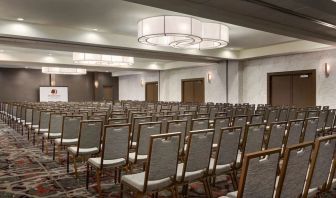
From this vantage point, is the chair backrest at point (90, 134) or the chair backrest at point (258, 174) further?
the chair backrest at point (90, 134)

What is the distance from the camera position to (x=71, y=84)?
25.7 metres

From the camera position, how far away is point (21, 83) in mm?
23062

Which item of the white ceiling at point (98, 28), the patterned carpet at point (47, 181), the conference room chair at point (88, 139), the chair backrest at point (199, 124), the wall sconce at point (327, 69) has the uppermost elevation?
the white ceiling at point (98, 28)

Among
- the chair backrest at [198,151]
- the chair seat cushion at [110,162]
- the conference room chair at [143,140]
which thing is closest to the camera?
Result: the chair backrest at [198,151]

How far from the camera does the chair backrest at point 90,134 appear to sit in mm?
3982

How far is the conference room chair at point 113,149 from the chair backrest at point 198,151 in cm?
99

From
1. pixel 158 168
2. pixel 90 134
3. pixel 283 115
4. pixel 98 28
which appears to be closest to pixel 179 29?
pixel 283 115

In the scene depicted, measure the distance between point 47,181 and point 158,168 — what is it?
2.23 meters

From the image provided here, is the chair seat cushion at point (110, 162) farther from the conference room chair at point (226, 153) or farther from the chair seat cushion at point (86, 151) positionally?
the conference room chair at point (226, 153)

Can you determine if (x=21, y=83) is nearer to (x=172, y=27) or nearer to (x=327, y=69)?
(x=172, y=27)

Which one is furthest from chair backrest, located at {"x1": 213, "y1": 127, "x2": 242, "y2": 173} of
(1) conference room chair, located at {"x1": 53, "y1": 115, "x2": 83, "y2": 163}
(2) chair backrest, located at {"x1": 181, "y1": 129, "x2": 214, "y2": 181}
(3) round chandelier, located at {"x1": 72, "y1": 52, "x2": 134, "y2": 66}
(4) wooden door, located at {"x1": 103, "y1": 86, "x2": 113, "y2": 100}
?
(4) wooden door, located at {"x1": 103, "y1": 86, "x2": 113, "y2": 100}

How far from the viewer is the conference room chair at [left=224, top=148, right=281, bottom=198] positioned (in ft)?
6.16

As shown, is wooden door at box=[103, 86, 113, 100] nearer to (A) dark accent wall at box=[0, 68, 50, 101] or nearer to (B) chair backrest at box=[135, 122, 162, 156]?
(A) dark accent wall at box=[0, 68, 50, 101]

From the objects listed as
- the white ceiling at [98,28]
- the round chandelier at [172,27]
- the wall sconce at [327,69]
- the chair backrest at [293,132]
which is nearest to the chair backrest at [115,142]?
the chair backrest at [293,132]
